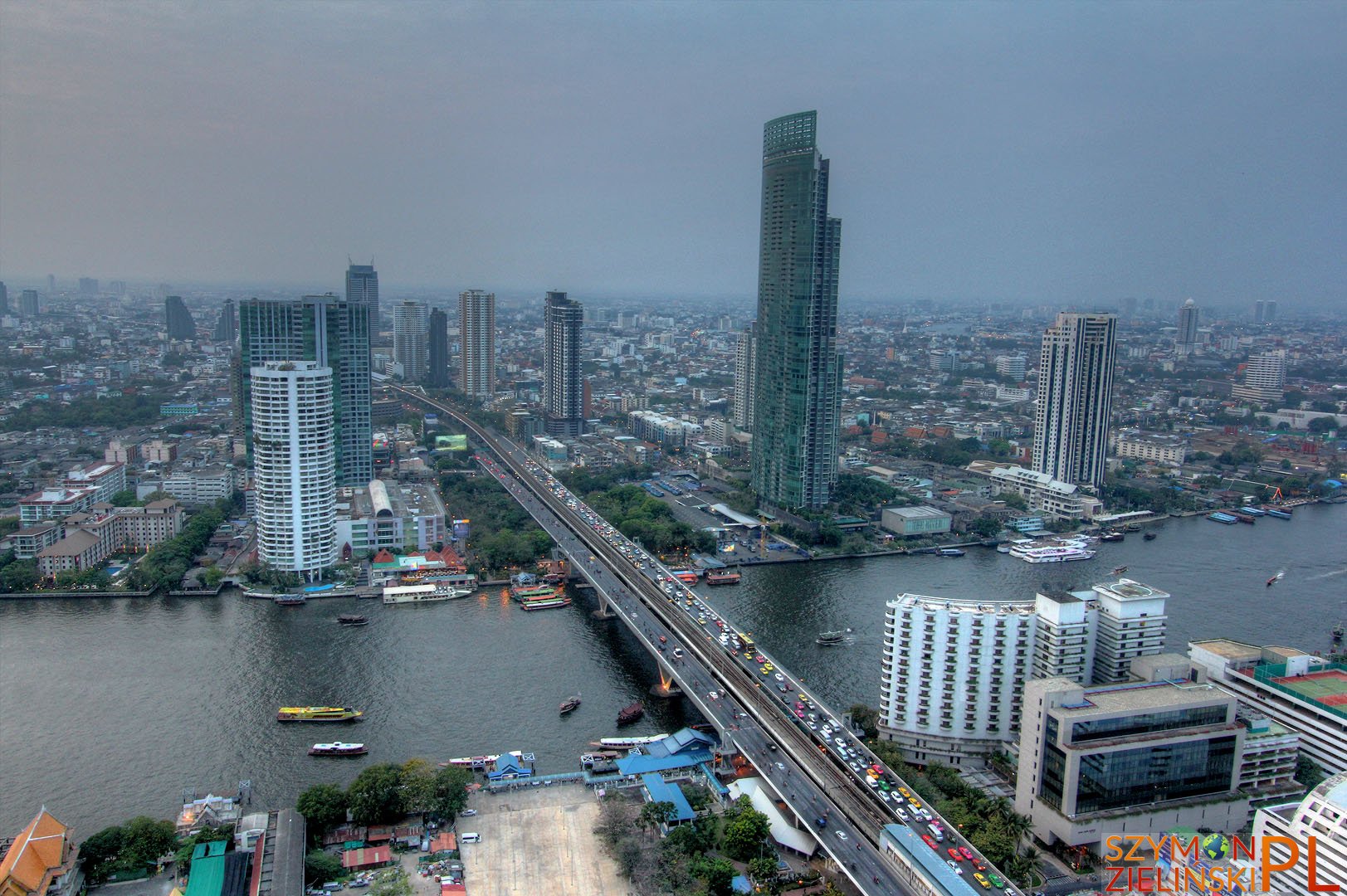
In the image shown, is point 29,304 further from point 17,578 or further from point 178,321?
point 17,578

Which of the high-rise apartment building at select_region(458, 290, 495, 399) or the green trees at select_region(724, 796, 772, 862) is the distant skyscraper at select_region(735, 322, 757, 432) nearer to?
the high-rise apartment building at select_region(458, 290, 495, 399)

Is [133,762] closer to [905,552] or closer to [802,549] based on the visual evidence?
[802,549]

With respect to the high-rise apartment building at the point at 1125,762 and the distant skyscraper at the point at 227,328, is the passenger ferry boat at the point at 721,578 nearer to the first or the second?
the high-rise apartment building at the point at 1125,762

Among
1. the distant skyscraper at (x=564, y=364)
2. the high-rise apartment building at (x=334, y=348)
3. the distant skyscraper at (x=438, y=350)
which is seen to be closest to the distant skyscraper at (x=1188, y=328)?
the distant skyscraper at (x=564, y=364)

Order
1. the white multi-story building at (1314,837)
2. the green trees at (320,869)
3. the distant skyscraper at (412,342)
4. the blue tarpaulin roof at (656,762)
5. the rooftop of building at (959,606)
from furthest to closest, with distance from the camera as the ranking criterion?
1. the distant skyscraper at (412,342)
2. the rooftop of building at (959,606)
3. the blue tarpaulin roof at (656,762)
4. the green trees at (320,869)
5. the white multi-story building at (1314,837)

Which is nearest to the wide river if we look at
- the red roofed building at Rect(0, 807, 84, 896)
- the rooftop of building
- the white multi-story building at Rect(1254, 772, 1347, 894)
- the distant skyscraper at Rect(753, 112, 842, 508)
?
the red roofed building at Rect(0, 807, 84, 896)

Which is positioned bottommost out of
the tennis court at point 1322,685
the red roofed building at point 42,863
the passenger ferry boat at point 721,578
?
the passenger ferry boat at point 721,578
